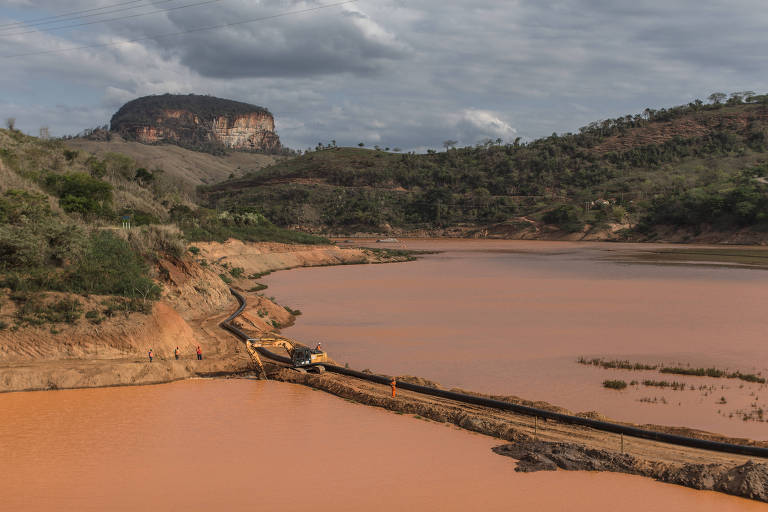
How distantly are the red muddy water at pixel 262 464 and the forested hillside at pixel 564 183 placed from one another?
77657mm

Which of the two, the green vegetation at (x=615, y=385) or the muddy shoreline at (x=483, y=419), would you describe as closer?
the muddy shoreline at (x=483, y=419)

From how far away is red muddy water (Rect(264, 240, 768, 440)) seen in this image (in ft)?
50.2

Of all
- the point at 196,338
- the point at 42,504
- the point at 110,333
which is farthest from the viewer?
the point at 196,338

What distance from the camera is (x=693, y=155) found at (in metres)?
114

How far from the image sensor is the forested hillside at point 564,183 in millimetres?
89500

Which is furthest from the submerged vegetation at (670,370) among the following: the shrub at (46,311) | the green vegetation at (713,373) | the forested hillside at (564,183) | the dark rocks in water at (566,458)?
the forested hillside at (564,183)

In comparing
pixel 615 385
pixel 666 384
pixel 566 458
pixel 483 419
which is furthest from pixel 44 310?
pixel 666 384

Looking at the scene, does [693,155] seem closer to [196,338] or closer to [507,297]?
[507,297]

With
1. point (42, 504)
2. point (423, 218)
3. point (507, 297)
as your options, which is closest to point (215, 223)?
point (507, 297)

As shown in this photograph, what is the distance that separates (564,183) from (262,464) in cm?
11062

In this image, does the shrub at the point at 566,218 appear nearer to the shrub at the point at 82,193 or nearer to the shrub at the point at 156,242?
the shrub at the point at 82,193

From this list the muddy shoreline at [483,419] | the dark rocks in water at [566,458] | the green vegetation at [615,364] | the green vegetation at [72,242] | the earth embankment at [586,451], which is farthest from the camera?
the green vegetation at [615,364]

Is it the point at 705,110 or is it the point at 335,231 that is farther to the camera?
the point at 705,110

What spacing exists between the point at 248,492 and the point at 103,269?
39.5 ft
